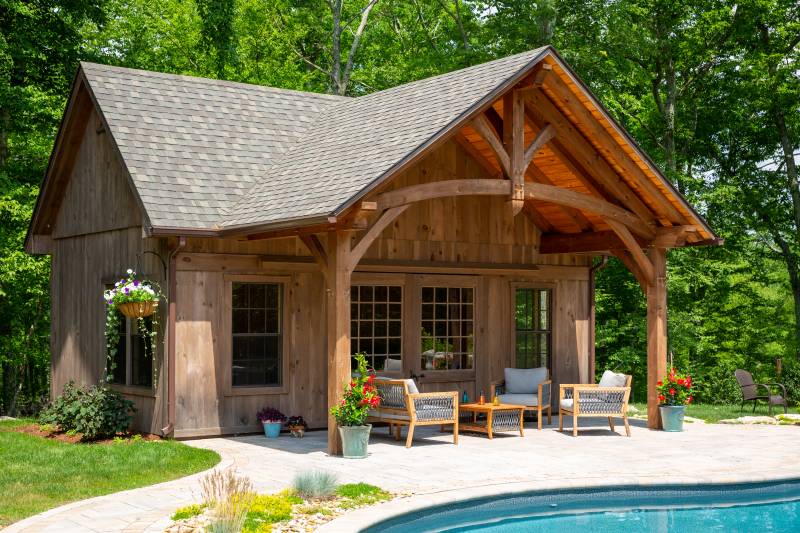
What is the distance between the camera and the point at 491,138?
39.4 ft

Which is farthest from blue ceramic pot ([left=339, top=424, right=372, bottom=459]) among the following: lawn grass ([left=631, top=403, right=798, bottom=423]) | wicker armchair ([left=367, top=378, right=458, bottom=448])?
lawn grass ([left=631, top=403, right=798, bottom=423])

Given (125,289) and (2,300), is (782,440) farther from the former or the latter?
(2,300)

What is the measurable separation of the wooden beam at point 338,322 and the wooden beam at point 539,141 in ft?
9.02

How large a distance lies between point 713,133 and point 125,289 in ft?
59.6

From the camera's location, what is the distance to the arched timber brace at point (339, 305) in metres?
11.1

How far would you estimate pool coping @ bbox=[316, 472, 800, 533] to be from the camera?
24.4 feet

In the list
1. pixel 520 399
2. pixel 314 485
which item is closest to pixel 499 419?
pixel 520 399

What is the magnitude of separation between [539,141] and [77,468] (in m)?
6.71

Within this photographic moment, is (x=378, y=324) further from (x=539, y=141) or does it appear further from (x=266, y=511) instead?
(x=266, y=511)

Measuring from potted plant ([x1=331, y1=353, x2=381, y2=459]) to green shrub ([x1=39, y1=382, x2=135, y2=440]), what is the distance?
3.28 metres

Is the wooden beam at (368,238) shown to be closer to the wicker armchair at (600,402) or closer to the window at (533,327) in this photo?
the wicker armchair at (600,402)

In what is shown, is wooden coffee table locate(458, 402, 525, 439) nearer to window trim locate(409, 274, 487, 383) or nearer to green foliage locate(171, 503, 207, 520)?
window trim locate(409, 274, 487, 383)

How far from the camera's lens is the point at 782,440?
42.4ft

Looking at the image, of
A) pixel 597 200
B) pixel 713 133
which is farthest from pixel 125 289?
pixel 713 133
